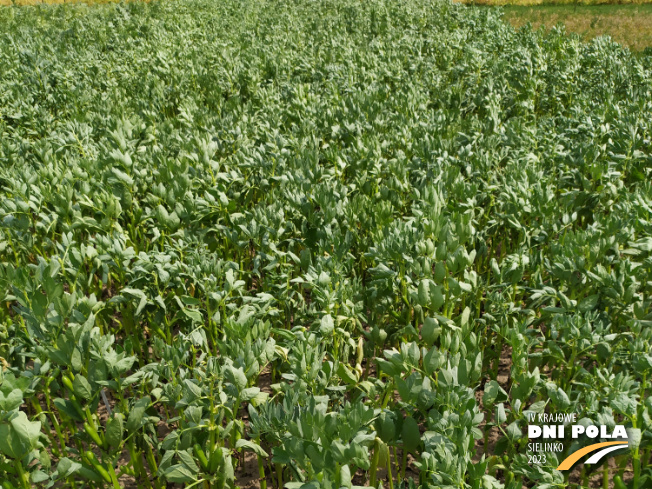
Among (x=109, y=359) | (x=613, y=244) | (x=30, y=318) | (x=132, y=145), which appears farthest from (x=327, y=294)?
(x=132, y=145)

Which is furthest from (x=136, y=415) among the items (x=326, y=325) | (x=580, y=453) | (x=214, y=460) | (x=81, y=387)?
(x=580, y=453)

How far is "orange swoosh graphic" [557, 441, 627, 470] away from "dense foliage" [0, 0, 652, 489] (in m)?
0.12

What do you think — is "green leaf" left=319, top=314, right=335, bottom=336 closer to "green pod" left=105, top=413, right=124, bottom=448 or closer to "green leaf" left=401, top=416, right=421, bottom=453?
"green leaf" left=401, top=416, right=421, bottom=453

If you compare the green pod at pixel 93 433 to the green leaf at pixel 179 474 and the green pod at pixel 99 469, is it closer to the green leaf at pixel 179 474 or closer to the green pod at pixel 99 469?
the green pod at pixel 99 469

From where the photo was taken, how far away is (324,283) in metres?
2.96

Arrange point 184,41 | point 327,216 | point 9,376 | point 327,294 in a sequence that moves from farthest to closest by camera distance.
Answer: point 184,41 < point 327,216 < point 327,294 < point 9,376

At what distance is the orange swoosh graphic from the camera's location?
218 centimetres

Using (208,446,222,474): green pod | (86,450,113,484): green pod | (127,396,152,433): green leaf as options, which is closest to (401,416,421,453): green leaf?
(208,446,222,474): green pod

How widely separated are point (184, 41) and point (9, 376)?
34.8 ft

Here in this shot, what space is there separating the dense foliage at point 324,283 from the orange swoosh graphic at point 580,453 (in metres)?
0.12

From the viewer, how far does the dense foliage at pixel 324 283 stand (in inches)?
89.7

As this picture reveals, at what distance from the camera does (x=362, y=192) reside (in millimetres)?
4793

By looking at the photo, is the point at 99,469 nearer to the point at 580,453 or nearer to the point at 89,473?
the point at 89,473

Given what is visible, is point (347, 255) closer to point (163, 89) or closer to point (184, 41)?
point (163, 89)
